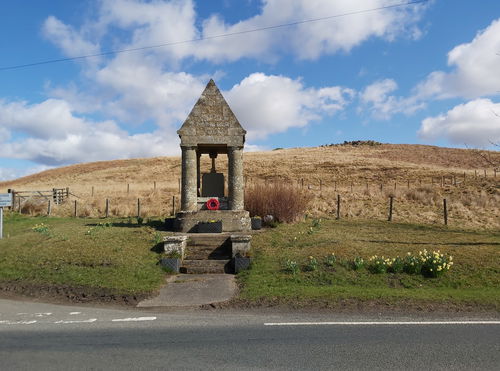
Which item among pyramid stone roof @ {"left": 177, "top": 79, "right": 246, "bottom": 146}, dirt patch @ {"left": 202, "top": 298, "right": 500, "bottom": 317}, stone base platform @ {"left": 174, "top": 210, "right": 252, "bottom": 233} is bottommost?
dirt patch @ {"left": 202, "top": 298, "right": 500, "bottom": 317}

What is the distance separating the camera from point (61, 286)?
9.94 m

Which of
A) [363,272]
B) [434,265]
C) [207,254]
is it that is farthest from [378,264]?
[207,254]

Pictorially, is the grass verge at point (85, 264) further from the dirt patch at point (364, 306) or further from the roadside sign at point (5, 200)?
the roadside sign at point (5, 200)

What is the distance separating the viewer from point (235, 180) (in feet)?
50.4

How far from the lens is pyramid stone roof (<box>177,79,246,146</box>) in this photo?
1515cm

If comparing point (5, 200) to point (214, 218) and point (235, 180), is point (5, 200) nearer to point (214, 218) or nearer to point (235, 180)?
point (214, 218)

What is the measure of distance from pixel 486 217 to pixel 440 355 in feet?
76.6

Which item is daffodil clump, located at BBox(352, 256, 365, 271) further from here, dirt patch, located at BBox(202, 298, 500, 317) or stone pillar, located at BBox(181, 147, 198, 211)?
stone pillar, located at BBox(181, 147, 198, 211)

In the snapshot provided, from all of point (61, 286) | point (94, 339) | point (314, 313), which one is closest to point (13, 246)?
point (61, 286)

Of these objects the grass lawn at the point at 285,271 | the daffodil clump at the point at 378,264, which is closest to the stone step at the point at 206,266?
the grass lawn at the point at 285,271

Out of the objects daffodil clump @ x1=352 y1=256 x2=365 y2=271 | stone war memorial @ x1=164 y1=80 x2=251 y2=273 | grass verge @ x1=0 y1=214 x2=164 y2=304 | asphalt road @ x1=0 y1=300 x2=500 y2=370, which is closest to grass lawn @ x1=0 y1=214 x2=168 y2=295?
grass verge @ x1=0 y1=214 x2=164 y2=304

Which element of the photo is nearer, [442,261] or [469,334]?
[469,334]

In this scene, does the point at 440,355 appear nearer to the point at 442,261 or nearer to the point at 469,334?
the point at 469,334

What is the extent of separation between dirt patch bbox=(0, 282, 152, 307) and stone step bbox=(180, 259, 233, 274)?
228 centimetres
